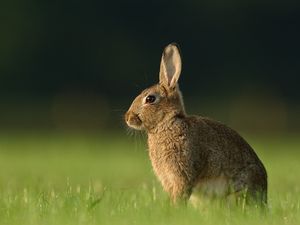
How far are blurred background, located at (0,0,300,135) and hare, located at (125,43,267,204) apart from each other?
1089 inches

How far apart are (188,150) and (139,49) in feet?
119

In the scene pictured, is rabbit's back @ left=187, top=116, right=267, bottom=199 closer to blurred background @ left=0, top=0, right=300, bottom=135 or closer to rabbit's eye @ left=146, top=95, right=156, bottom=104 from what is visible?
rabbit's eye @ left=146, top=95, right=156, bottom=104

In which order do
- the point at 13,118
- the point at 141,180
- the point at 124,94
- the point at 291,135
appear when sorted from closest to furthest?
the point at 141,180 → the point at 291,135 → the point at 13,118 → the point at 124,94

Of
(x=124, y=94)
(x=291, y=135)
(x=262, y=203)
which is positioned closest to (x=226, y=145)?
(x=262, y=203)

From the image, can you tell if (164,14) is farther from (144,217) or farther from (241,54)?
(144,217)

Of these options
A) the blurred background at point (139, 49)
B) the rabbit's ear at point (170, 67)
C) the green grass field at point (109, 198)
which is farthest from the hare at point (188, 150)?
the blurred background at point (139, 49)

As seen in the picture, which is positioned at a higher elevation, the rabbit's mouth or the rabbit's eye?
the rabbit's eye

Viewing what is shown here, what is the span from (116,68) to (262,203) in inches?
1394

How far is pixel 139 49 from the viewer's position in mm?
44844

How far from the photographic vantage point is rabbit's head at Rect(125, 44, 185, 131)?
9078 mm

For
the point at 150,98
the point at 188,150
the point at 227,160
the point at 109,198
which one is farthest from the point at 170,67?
the point at 109,198

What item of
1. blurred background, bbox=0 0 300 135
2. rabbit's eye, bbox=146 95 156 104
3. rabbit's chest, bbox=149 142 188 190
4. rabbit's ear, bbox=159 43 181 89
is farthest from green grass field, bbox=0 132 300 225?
blurred background, bbox=0 0 300 135

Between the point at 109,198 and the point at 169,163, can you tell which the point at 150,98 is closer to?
the point at 169,163

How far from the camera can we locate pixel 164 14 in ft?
155
